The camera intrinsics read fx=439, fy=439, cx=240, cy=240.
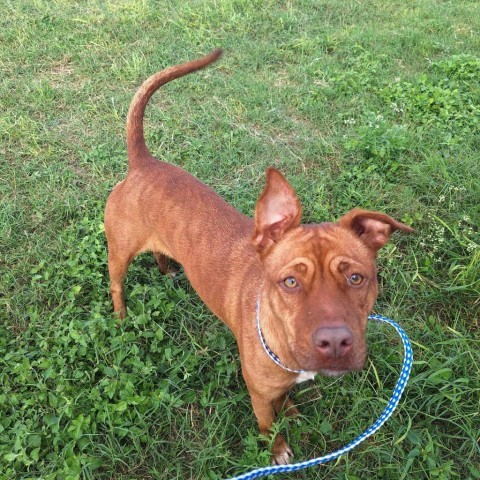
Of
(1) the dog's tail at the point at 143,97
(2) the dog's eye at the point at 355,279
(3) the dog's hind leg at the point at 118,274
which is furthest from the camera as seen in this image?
(3) the dog's hind leg at the point at 118,274

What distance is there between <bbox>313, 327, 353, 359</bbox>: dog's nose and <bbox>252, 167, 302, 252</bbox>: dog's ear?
0.70 metres

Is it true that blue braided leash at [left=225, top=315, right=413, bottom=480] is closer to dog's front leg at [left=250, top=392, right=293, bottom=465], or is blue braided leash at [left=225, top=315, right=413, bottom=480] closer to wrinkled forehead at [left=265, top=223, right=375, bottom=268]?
dog's front leg at [left=250, top=392, right=293, bottom=465]

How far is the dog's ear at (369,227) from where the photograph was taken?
238 centimetres

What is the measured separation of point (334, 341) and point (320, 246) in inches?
21.8

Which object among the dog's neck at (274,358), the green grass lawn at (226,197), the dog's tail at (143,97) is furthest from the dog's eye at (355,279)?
the dog's tail at (143,97)

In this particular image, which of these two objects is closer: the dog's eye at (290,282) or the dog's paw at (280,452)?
the dog's eye at (290,282)

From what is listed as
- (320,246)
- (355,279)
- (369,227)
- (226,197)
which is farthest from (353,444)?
(226,197)

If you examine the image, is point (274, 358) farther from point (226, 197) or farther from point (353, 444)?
point (226, 197)

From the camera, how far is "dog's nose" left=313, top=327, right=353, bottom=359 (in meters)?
1.96

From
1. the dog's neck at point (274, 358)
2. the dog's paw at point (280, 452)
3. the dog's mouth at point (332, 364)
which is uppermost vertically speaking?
the dog's mouth at point (332, 364)

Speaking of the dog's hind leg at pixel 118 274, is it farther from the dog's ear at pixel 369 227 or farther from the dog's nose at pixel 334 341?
the dog's nose at pixel 334 341

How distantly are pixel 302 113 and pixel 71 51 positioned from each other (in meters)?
3.61

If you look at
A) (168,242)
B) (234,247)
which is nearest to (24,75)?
(168,242)

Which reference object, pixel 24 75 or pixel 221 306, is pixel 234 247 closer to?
pixel 221 306
